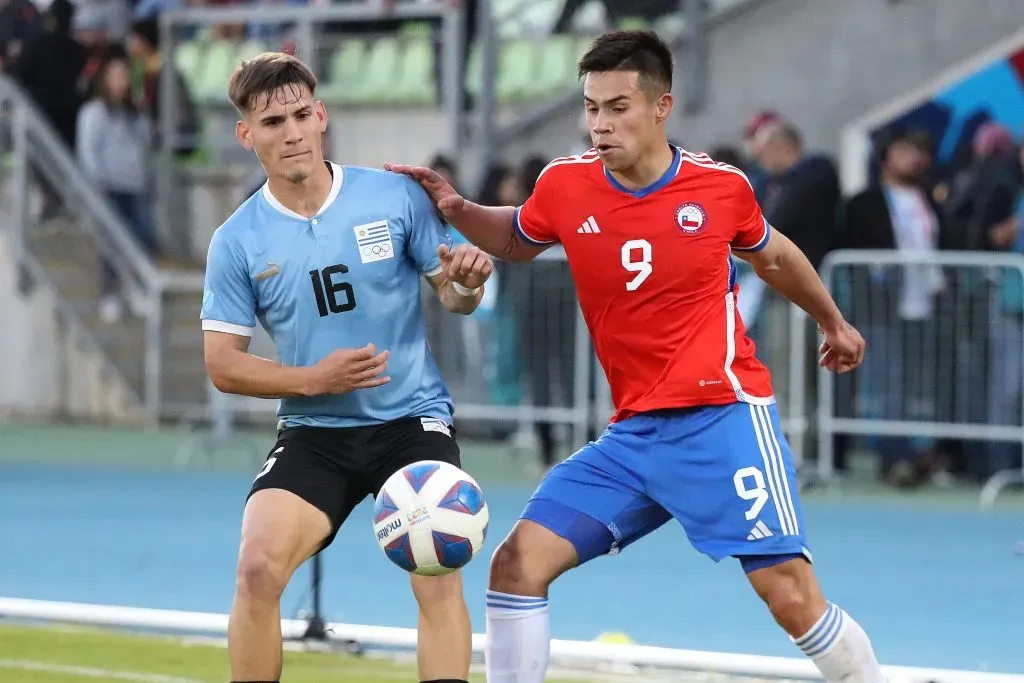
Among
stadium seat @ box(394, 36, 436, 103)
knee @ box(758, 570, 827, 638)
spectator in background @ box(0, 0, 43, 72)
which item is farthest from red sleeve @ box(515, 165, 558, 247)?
spectator in background @ box(0, 0, 43, 72)

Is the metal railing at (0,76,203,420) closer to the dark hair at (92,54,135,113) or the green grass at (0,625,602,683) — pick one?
the dark hair at (92,54,135,113)

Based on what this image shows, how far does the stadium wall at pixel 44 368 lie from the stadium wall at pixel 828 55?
17.3 feet

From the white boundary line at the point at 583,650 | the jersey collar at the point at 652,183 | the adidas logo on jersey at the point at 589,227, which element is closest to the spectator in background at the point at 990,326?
the white boundary line at the point at 583,650

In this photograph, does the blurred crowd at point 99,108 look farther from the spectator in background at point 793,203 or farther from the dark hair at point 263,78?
the dark hair at point 263,78

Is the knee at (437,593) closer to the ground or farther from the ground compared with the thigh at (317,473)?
closer to the ground

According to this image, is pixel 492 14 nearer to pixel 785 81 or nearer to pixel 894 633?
pixel 785 81

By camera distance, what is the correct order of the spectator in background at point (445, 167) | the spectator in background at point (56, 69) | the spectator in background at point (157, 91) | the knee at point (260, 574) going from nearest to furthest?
the knee at point (260, 574) < the spectator in background at point (445, 167) < the spectator in background at point (56, 69) < the spectator in background at point (157, 91)

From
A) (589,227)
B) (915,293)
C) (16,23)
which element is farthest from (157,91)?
(589,227)

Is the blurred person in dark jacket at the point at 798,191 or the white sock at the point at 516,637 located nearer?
the white sock at the point at 516,637

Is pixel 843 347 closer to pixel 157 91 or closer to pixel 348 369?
pixel 348 369

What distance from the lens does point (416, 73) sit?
1950 cm

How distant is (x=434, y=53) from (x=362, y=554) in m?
8.75

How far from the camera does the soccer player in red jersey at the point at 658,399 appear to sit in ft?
20.1

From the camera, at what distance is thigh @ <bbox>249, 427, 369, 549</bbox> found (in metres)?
6.23
